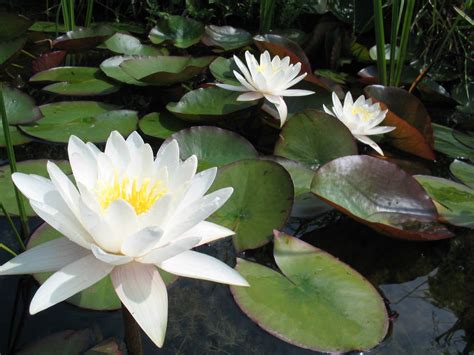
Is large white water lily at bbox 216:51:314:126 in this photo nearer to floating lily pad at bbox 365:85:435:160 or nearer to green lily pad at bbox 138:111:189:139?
green lily pad at bbox 138:111:189:139

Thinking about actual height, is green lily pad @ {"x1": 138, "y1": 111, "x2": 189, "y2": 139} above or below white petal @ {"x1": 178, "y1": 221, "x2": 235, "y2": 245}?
below

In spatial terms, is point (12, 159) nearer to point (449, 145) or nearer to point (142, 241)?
point (142, 241)

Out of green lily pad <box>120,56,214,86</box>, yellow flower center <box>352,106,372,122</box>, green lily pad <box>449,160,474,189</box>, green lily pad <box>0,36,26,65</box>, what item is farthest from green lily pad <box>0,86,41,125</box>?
green lily pad <box>449,160,474,189</box>

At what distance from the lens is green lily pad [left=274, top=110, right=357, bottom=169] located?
2.21 metres

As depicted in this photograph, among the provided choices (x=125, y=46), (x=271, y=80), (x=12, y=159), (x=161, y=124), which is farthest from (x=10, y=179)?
(x=125, y=46)

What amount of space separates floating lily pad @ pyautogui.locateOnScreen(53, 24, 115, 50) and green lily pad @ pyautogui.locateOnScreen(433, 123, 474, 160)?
2.06 m

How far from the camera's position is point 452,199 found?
80.7 inches

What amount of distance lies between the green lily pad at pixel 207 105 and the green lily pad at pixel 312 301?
950mm

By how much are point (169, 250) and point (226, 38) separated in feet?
8.75

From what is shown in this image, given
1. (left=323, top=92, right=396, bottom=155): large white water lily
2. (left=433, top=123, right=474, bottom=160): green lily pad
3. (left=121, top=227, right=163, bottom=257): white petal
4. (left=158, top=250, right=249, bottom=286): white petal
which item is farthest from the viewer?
(left=433, top=123, right=474, bottom=160): green lily pad

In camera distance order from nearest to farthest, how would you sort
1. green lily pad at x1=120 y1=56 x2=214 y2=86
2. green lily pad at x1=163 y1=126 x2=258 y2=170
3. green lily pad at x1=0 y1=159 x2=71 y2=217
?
1. green lily pad at x1=0 y1=159 x2=71 y2=217
2. green lily pad at x1=163 y1=126 x2=258 y2=170
3. green lily pad at x1=120 y1=56 x2=214 y2=86

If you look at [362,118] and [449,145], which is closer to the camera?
[362,118]

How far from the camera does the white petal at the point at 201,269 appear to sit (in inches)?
41.8

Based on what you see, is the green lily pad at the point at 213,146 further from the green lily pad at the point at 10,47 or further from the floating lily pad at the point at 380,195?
the green lily pad at the point at 10,47
